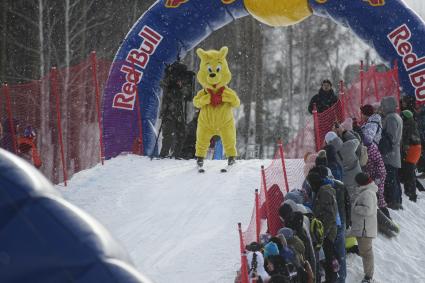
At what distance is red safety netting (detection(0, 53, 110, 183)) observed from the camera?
13.0m

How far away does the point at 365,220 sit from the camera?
8055mm

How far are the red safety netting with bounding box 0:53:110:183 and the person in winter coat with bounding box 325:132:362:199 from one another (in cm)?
529

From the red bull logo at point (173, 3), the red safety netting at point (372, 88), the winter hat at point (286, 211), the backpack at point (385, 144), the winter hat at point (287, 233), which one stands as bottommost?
the winter hat at point (287, 233)

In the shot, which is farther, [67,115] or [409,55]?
[67,115]

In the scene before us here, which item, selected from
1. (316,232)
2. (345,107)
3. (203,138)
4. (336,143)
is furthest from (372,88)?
(316,232)

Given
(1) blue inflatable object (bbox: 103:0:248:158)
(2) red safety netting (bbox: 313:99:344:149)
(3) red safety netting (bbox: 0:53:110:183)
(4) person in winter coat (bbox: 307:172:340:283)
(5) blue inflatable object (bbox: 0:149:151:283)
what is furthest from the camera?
(1) blue inflatable object (bbox: 103:0:248:158)

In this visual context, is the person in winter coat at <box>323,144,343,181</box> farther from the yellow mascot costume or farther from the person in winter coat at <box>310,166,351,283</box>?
the yellow mascot costume

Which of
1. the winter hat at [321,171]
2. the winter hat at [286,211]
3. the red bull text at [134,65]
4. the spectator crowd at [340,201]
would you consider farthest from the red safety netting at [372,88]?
the winter hat at [286,211]

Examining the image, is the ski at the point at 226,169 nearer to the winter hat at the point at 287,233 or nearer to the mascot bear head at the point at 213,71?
the mascot bear head at the point at 213,71

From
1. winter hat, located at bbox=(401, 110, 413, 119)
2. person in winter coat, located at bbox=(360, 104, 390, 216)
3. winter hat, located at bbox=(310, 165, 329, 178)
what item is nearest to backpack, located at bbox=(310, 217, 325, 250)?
winter hat, located at bbox=(310, 165, 329, 178)

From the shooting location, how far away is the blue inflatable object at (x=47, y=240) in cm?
169

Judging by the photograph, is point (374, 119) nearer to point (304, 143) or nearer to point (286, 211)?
point (304, 143)

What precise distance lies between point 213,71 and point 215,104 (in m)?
0.48

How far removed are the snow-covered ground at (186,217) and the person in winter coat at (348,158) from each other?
2.98ft
